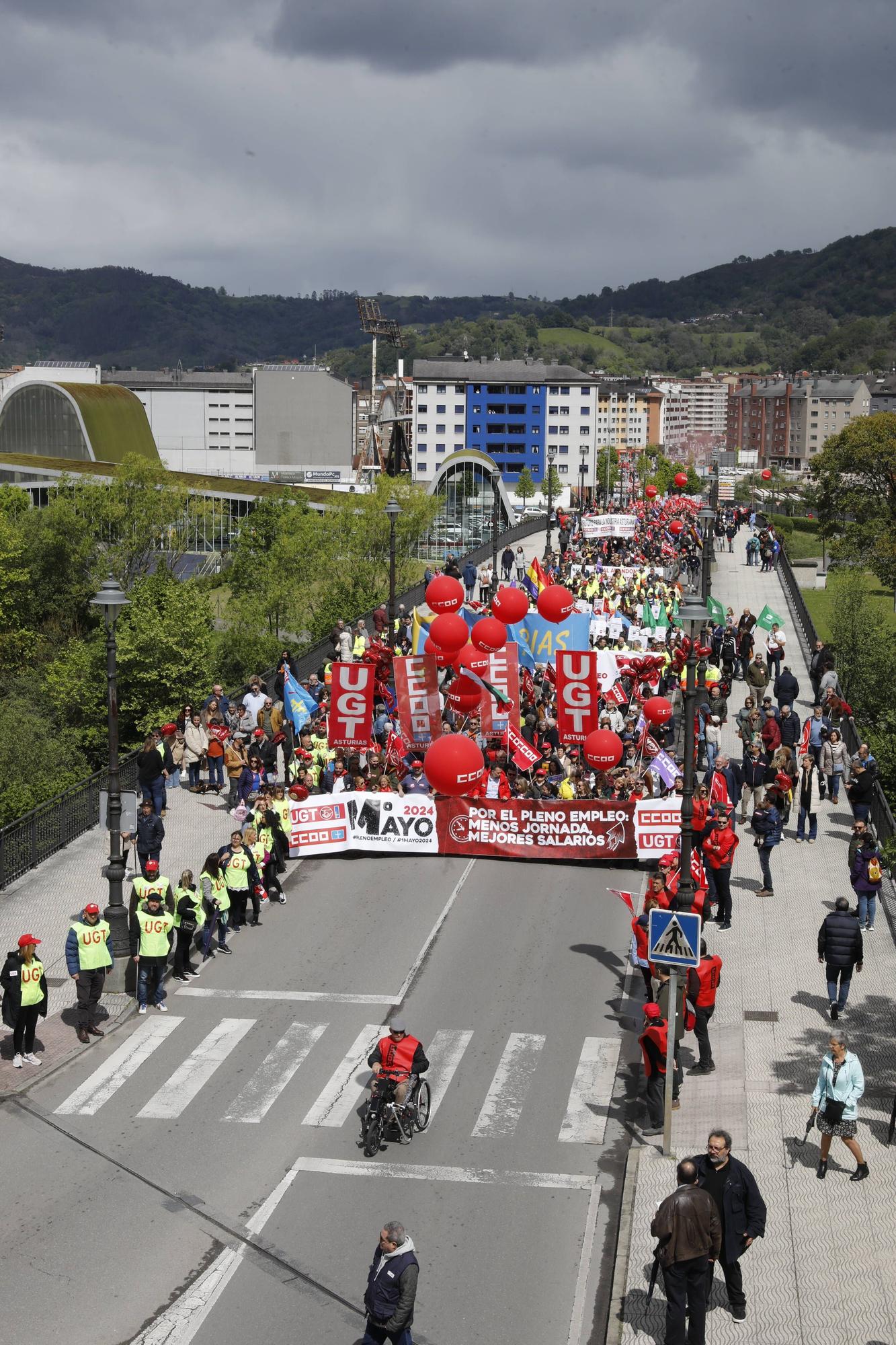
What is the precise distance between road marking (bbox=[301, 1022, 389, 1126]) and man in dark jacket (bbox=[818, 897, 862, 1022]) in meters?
5.03

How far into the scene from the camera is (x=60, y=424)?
120 metres

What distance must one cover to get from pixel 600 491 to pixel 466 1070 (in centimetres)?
15836

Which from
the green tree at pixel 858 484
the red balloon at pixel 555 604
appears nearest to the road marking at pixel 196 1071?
the red balloon at pixel 555 604

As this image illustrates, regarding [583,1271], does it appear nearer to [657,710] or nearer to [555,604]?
[657,710]

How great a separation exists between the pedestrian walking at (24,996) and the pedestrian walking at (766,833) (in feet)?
33.1

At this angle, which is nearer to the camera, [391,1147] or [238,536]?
[391,1147]

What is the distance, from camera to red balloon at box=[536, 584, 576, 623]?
28.8 meters

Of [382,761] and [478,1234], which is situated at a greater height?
[382,761]

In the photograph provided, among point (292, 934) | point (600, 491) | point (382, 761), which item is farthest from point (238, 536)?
point (600, 491)

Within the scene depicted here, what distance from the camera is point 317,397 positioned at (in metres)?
194

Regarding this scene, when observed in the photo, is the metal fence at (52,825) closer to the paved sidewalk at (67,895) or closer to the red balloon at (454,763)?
the paved sidewalk at (67,895)

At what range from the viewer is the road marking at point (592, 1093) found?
Result: 47.8 feet

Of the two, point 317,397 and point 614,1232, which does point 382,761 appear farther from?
point 317,397

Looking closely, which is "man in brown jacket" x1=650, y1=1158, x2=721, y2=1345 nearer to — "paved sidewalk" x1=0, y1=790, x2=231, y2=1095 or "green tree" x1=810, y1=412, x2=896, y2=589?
"paved sidewalk" x1=0, y1=790, x2=231, y2=1095
